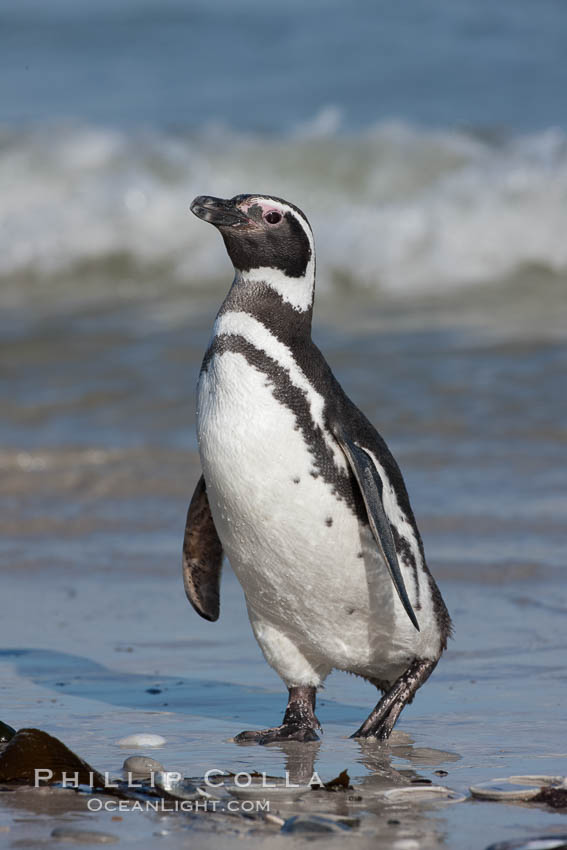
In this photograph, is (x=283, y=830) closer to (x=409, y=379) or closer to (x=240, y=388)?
(x=240, y=388)

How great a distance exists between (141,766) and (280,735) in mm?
512

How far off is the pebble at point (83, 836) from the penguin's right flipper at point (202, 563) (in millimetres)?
1328

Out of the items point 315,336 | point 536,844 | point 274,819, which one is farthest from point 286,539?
point 315,336

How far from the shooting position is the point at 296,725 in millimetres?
3367

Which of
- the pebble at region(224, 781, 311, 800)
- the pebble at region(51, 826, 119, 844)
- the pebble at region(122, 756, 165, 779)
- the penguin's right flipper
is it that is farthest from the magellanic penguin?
the pebble at region(51, 826, 119, 844)

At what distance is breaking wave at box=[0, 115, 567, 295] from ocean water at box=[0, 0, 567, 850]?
0.12 ft

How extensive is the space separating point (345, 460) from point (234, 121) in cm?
1295

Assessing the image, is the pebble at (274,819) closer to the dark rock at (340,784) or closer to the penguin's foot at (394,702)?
the dark rock at (340,784)

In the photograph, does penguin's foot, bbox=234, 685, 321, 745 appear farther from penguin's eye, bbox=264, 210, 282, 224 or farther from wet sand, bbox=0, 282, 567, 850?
penguin's eye, bbox=264, 210, 282, 224

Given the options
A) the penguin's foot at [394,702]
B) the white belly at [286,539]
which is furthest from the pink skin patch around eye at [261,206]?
the penguin's foot at [394,702]

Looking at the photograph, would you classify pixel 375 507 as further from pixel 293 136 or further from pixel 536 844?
pixel 293 136

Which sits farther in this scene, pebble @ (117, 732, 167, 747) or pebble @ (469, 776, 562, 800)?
pebble @ (117, 732, 167, 747)

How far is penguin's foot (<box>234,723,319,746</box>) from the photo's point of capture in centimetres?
323

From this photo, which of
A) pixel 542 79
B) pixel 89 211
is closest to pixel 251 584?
pixel 89 211
